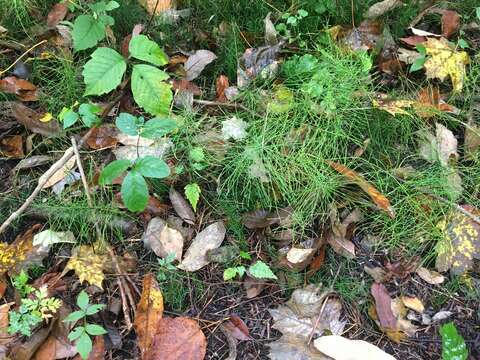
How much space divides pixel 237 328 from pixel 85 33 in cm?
125

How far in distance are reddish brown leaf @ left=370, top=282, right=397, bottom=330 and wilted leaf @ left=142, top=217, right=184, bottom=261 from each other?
0.74 metres

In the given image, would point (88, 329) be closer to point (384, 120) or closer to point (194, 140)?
point (194, 140)

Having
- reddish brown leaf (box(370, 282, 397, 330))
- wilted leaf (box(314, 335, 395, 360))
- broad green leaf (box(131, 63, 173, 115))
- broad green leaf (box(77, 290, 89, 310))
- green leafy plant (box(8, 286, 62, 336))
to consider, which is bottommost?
wilted leaf (box(314, 335, 395, 360))

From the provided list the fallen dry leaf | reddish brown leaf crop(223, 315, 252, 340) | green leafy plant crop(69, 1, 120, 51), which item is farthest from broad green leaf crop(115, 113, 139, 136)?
the fallen dry leaf

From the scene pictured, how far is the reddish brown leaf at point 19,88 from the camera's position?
2174 mm

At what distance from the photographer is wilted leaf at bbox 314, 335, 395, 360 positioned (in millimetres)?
1664

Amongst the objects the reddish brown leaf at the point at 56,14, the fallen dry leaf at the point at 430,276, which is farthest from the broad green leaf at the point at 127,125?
the fallen dry leaf at the point at 430,276

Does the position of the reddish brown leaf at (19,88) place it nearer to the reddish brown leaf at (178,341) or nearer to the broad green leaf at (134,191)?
the broad green leaf at (134,191)

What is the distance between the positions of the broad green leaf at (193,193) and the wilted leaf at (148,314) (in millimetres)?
320

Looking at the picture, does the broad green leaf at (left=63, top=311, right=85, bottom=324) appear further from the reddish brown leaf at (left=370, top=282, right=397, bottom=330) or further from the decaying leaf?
the decaying leaf

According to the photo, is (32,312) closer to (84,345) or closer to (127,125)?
(84,345)

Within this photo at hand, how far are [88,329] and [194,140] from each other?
839mm

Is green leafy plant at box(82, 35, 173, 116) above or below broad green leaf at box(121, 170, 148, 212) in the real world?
above

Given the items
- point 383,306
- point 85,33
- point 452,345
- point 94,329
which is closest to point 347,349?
point 383,306
